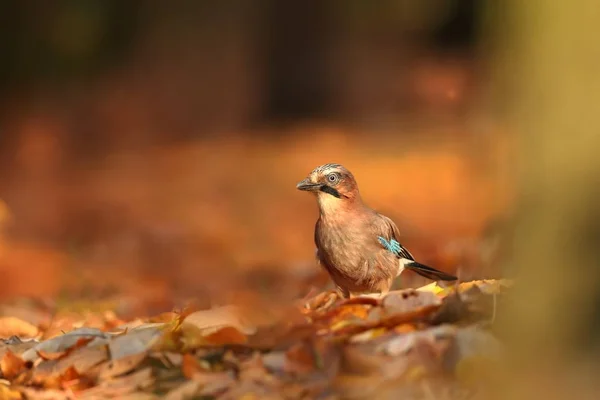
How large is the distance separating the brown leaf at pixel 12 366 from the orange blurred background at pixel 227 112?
5.92m

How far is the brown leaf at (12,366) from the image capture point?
4.14 m

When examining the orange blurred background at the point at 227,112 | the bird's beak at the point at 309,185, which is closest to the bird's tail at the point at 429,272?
the bird's beak at the point at 309,185

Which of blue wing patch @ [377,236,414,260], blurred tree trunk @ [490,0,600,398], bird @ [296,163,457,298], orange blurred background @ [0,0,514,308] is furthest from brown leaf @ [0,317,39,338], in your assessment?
orange blurred background @ [0,0,514,308]

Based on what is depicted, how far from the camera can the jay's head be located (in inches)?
199

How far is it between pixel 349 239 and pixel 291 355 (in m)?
1.45

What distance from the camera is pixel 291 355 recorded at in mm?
3607

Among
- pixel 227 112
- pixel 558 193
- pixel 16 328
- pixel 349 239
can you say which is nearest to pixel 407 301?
pixel 558 193

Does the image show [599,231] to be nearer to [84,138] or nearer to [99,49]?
[84,138]

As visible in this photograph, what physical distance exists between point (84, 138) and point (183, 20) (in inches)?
74.9

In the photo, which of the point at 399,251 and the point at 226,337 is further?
the point at 399,251

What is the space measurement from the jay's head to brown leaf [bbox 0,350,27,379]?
1551 mm

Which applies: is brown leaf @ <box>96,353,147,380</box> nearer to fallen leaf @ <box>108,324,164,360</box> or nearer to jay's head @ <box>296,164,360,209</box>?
fallen leaf @ <box>108,324,164,360</box>

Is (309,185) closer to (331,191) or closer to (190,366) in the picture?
(331,191)

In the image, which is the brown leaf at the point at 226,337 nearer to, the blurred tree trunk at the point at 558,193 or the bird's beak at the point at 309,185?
the blurred tree trunk at the point at 558,193
